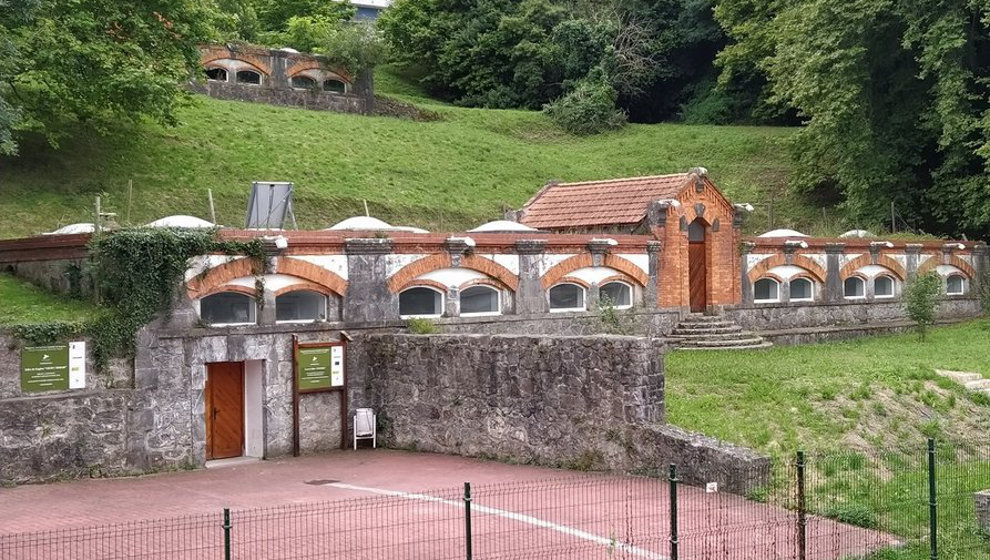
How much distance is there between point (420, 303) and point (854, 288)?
1640cm

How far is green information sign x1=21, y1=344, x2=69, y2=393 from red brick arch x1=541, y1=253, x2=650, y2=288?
1127 centimetres

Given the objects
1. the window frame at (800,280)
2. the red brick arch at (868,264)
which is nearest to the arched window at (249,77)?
the window frame at (800,280)

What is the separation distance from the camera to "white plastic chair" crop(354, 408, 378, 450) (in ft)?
74.2

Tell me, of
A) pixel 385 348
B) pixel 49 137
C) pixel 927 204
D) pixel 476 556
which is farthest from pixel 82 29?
pixel 927 204

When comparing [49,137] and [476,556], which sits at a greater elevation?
[49,137]

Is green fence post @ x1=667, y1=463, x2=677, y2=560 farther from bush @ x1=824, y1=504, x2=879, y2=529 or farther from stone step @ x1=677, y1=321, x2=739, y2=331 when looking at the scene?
stone step @ x1=677, y1=321, x2=739, y2=331

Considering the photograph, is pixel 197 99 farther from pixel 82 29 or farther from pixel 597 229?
pixel 597 229

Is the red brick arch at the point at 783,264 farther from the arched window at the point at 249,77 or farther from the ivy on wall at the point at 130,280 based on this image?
the arched window at the point at 249,77

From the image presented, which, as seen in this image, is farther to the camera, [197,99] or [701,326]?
[197,99]

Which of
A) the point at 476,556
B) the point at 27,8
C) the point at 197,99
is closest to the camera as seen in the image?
the point at 476,556

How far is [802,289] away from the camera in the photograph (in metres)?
33.1

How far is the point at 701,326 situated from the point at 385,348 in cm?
1016

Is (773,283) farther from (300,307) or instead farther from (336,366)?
(300,307)

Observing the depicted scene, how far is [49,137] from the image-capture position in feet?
108
